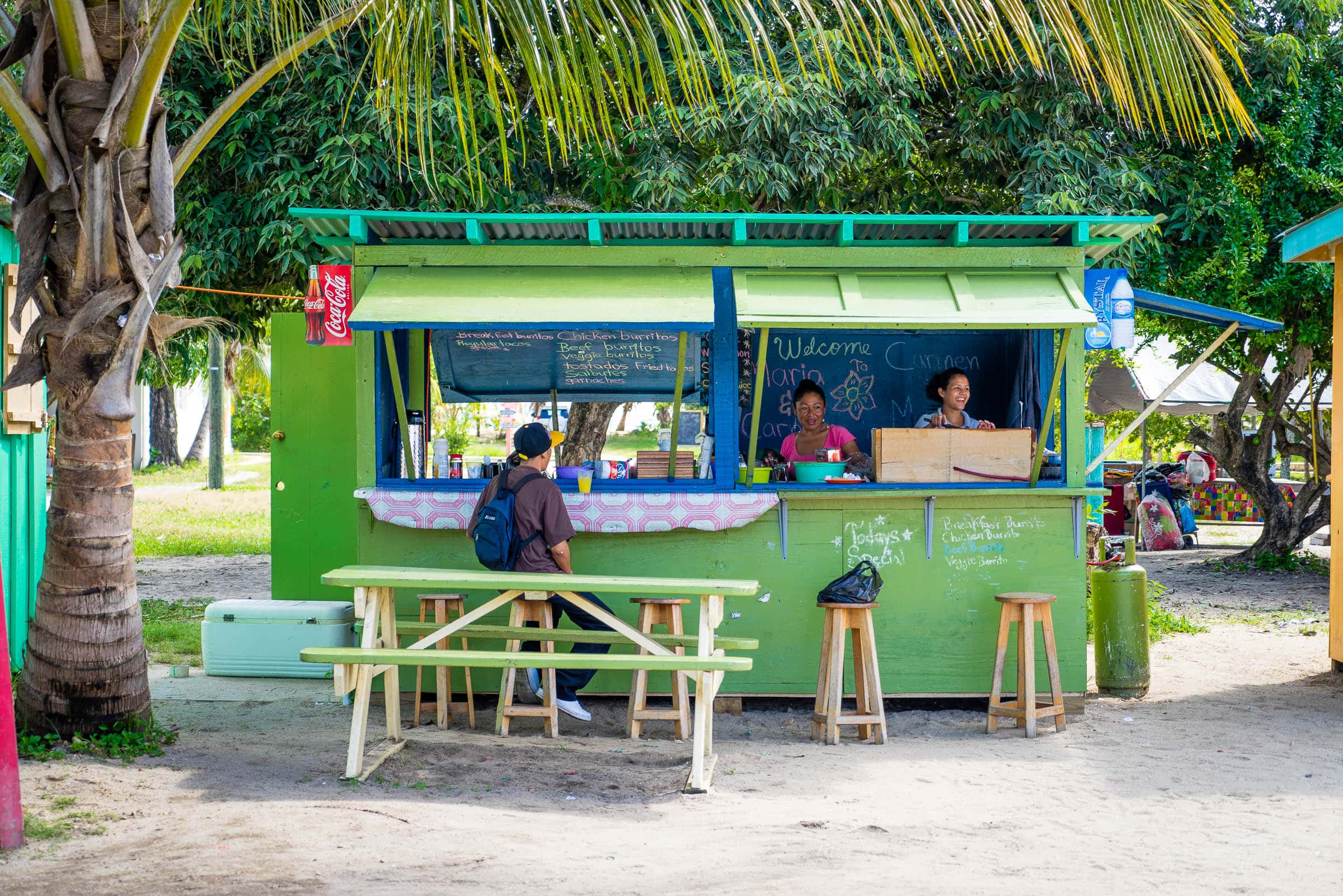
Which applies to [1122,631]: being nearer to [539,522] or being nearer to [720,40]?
[539,522]

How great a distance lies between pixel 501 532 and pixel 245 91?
240 cm

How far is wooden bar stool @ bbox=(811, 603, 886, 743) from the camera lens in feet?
20.2

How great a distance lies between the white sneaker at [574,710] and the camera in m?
6.40

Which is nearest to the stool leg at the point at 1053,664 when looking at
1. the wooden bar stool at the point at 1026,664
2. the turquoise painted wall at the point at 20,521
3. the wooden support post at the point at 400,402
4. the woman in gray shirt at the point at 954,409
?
the wooden bar stool at the point at 1026,664

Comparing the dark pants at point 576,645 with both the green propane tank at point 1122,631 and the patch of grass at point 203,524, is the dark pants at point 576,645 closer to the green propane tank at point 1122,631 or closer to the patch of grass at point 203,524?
the green propane tank at point 1122,631

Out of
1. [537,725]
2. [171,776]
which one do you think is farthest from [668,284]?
[171,776]

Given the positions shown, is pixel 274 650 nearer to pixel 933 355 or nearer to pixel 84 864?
pixel 84 864

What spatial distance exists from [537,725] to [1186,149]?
7836mm

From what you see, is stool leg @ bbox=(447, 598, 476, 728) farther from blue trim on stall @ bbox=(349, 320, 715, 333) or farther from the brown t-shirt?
blue trim on stall @ bbox=(349, 320, 715, 333)

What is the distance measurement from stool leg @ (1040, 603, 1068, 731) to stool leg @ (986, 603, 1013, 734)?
0.18m

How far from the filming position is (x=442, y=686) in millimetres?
6395

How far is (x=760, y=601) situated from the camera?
Answer: 6.71 metres

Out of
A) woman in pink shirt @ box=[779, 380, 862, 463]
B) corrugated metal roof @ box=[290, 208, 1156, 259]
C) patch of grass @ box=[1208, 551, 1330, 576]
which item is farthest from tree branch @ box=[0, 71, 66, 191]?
patch of grass @ box=[1208, 551, 1330, 576]

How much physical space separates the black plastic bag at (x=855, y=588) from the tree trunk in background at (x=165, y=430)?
30.0 metres
